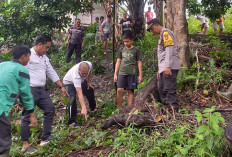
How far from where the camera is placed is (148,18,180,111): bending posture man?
4.53 m

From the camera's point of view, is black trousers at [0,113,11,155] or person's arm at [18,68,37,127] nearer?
black trousers at [0,113,11,155]

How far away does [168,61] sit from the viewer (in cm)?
451

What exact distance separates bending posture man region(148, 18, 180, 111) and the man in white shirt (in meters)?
1.51

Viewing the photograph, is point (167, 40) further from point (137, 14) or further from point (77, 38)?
point (137, 14)

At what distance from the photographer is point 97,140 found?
172 inches

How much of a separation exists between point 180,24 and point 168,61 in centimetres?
231

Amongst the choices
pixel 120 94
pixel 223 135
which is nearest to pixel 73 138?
pixel 120 94

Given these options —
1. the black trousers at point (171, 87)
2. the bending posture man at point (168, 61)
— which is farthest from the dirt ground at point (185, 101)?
the bending posture man at point (168, 61)

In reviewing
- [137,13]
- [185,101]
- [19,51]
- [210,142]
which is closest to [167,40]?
[185,101]

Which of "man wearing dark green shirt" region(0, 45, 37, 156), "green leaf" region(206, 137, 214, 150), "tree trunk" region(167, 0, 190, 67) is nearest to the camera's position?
"green leaf" region(206, 137, 214, 150)

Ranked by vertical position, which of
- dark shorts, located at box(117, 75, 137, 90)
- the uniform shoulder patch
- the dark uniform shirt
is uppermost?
the dark uniform shirt

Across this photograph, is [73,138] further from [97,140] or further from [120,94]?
[120,94]

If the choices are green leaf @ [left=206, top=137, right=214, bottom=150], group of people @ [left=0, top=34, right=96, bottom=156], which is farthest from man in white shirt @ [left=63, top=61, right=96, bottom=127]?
green leaf @ [left=206, top=137, right=214, bottom=150]

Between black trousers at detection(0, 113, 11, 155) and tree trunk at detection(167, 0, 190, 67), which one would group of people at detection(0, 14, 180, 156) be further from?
tree trunk at detection(167, 0, 190, 67)
